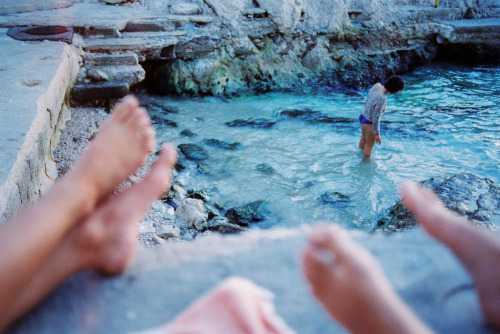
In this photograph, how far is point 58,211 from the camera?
2.90 feet

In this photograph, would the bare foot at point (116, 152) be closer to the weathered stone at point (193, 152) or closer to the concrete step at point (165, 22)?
the weathered stone at point (193, 152)

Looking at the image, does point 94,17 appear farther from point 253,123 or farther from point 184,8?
point 253,123

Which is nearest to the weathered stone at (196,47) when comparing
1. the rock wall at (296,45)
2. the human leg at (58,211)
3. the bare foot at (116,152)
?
the rock wall at (296,45)

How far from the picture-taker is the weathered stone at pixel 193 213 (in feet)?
10.0

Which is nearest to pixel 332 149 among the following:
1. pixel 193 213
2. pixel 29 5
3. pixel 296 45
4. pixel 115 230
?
pixel 193 213

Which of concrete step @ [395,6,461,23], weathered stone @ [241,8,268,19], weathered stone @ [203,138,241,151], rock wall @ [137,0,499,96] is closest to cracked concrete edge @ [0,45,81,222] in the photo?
weathered stone @ [203,138,241,151]

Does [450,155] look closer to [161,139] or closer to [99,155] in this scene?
[161,139]

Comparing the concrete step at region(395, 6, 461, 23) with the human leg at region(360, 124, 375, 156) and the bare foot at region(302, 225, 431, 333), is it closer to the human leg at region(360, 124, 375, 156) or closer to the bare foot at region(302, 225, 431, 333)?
the human leg at region(360, 124, 375, 156)

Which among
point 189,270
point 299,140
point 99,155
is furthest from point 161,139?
point 189,270

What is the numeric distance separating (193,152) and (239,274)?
12.0 ft

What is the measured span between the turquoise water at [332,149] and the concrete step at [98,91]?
747 mm

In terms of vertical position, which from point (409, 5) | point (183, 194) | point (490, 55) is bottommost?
point (183, 194)

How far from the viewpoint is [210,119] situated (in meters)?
5.53

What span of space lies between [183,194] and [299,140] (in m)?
2.16
